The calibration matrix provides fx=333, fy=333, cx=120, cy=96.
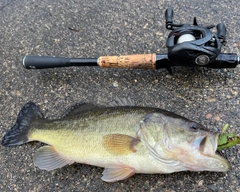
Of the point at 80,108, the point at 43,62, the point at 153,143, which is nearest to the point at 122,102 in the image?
the point at 80,108

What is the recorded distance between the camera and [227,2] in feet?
11.6

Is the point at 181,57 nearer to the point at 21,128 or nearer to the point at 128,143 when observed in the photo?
the point at 128,143

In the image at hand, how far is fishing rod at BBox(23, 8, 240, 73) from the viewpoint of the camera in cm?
254

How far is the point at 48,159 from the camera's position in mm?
2609

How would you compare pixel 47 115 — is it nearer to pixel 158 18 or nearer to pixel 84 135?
pixel 84 135

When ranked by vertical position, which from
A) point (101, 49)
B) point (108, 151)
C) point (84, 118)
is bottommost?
point (108, 151)

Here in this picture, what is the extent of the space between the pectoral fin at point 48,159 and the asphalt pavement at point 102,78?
4.7 inches

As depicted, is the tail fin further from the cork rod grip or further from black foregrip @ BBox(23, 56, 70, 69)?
the cork rod grip

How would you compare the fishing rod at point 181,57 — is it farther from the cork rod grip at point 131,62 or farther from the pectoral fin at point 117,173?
the pectoral fin at point 117,173

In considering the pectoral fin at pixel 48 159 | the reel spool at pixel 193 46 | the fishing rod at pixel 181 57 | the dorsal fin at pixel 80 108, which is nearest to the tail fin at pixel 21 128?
the pectoral fin at pixel 48 159

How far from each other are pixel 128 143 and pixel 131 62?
2.71 feet

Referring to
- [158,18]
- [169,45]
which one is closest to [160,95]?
[169,45]

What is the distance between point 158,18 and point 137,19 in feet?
0.73

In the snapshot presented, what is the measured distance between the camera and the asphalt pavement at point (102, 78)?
8.60 ft
